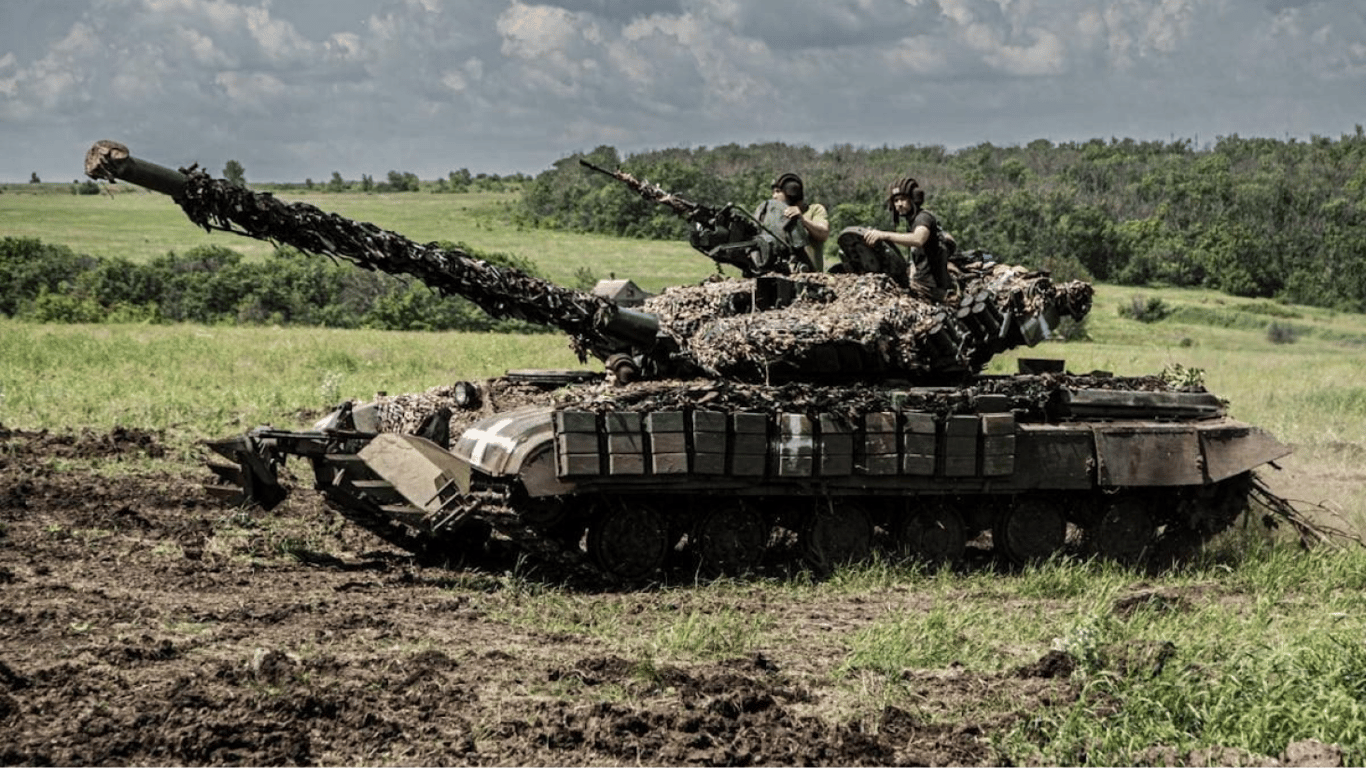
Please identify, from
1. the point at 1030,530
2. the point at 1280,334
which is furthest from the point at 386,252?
the point at 1280,334

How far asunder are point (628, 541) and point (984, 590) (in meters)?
2.73

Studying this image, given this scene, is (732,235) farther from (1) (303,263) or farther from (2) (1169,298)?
(2) (1169,298)

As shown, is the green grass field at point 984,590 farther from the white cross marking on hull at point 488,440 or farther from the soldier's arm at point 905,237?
the soldier's arm at point 905,237

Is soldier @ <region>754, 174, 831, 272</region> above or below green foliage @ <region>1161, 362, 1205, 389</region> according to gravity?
above

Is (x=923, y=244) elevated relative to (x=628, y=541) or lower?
elevated

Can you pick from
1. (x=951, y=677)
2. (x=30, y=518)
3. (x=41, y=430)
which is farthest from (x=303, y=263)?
(x=951, y=677)

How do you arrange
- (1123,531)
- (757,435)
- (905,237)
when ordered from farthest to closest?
1. (1123,531)
2. (905,237)
3. (757,435)

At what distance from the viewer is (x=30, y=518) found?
13.6 meters

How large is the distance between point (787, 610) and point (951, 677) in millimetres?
2212

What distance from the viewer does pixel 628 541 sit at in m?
12.1

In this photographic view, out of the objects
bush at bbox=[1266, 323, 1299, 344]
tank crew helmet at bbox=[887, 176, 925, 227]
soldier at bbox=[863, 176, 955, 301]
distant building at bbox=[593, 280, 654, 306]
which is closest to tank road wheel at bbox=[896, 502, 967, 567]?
soldier at bbox=[863, 176, 955, 301]

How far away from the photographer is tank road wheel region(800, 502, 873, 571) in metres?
12.8

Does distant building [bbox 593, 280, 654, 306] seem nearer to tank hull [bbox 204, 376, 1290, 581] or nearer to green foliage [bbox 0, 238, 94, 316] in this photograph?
tank hull [bbox 204, 376, 1290, 581]

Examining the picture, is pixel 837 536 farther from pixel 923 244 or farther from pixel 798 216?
pixel 798 216
